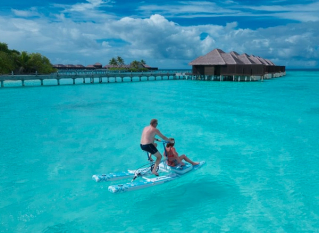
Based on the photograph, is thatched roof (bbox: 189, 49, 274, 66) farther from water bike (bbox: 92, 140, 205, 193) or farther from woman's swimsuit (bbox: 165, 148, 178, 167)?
woman's swimsuit (bbox: 165, 148, 178, 167)

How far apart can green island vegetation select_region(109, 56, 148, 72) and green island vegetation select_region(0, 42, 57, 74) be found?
3342 cm

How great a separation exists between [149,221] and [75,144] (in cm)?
698

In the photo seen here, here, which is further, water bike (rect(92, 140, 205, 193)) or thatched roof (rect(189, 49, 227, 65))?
thatched roof (rect(189, 49, 227, 65))

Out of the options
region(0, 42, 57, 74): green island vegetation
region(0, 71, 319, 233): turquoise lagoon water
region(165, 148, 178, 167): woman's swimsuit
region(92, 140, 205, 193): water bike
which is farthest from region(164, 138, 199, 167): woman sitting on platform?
region(0, 42, 57, 74): green island vegetation

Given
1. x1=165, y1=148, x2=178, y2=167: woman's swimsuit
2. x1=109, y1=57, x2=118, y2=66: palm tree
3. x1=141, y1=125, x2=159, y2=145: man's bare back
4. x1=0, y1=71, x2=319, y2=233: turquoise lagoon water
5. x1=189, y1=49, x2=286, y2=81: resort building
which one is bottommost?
x1=0, y1=71, x2=319, y2=233: turquoise lagoon water

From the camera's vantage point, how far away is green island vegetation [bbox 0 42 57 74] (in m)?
54.0

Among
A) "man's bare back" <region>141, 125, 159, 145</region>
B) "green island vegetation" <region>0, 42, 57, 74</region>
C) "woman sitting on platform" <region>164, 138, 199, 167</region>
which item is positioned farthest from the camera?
"green island vegetation" <region>0, 42, 57, 74</region>

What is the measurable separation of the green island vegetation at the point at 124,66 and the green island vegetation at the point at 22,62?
1316 inches

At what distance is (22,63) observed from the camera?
5866 centimetres

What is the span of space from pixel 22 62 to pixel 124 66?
41193mm

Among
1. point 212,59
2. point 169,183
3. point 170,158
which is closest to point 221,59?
point 212,59

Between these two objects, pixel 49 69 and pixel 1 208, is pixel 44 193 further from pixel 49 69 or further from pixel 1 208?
pixel 49 69

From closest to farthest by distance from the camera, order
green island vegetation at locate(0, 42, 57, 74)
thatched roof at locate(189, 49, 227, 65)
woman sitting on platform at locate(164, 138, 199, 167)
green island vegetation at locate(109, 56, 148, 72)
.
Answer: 1. woman sitting on platform at locate(164, 138, 199, 167)
2. thatched roof at locate(189, 49, 227, 65)
3. green island vegetation at locate(0, 42, 57, 74)
4. green island vegetation at locate(109, 56, 148, 72)

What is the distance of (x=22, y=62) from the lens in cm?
5856
